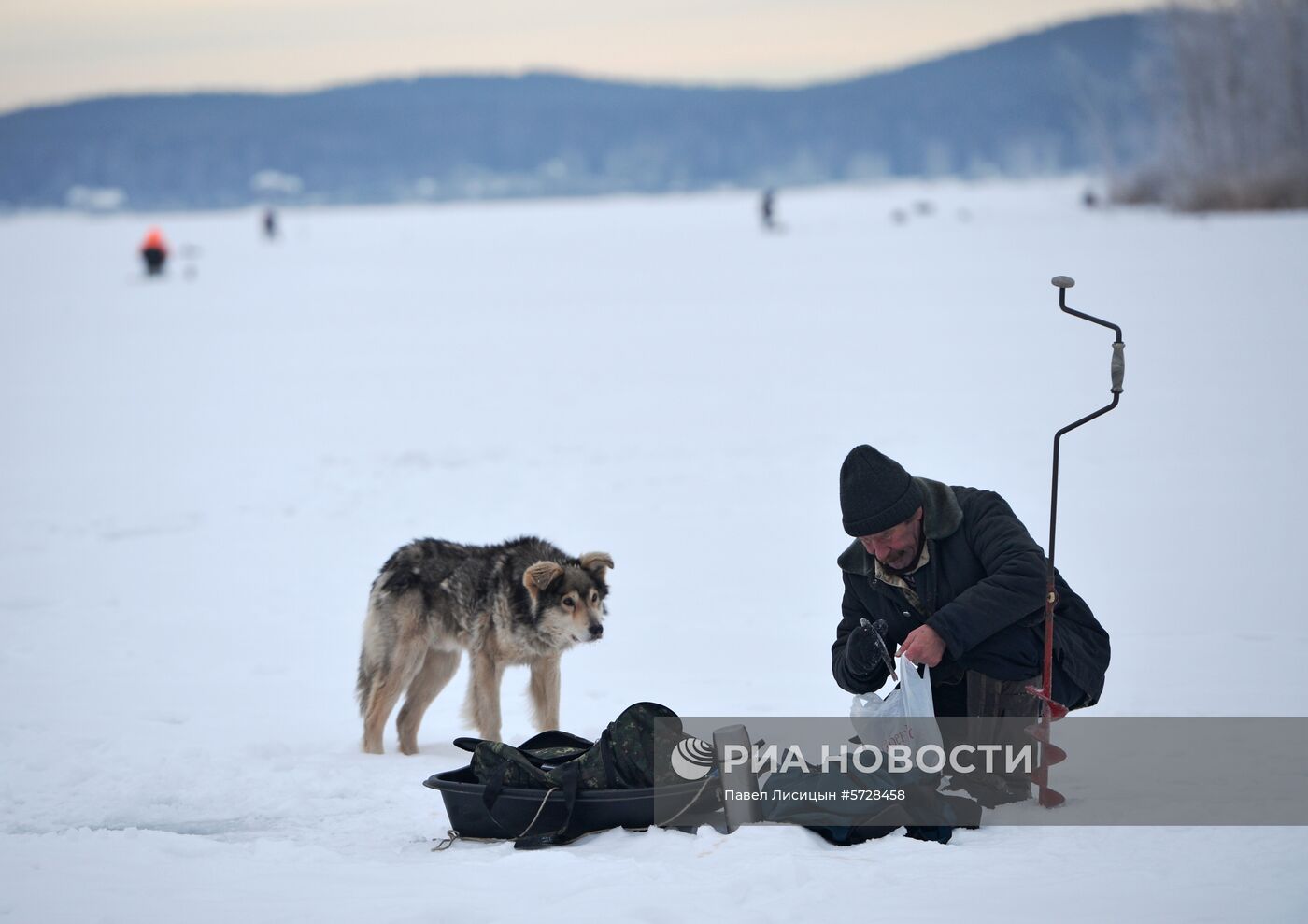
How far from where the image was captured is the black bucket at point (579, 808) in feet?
16.3

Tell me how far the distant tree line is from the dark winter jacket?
1691 inches

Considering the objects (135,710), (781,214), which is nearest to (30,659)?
(135,710)

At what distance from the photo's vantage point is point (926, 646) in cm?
502

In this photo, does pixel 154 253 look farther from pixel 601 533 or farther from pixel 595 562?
pixel 595 562

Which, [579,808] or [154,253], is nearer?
[579,808]

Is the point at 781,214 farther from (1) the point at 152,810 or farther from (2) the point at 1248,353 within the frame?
(1) the point at 152,810

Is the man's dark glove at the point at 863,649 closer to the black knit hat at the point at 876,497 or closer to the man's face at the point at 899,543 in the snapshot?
the man's face at the point at 899,543

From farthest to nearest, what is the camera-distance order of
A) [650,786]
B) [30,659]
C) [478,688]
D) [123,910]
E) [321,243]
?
1. [321,243]
2. [30,659]
3. [478,688]
4. [650,786]
5. [123,910]

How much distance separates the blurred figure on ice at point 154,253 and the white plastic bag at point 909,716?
3302 centimetres

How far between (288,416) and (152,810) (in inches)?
451

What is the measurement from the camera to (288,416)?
16.7 metres

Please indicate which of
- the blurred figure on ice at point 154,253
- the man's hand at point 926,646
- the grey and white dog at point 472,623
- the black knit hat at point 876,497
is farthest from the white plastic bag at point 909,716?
the blurred figure on ice at point 154,253

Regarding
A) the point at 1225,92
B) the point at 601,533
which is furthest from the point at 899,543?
the point at 1225,92

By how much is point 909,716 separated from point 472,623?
2.29 m
